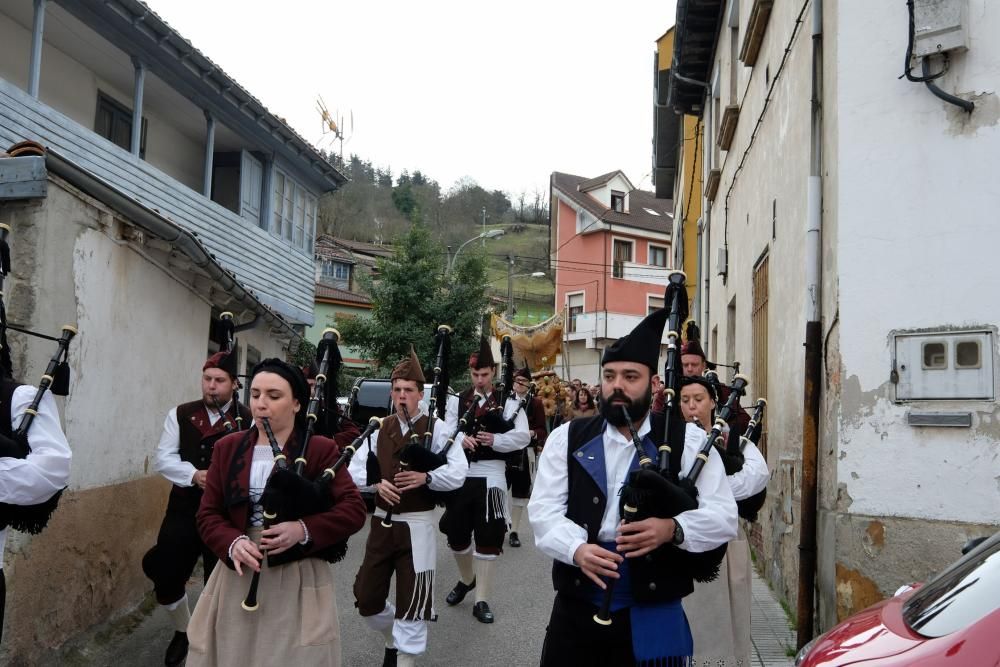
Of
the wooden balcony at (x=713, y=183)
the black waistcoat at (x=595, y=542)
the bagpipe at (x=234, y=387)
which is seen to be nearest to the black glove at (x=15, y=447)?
the bagpipe at (x=234, y=387)

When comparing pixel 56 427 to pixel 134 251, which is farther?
pixel 134 251

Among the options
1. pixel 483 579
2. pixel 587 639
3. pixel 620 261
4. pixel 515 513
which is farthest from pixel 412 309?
pixel 587 639

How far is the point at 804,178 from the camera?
23.1 ft

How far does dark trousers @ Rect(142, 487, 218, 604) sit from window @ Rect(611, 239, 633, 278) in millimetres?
35394

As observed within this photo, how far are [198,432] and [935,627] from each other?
4.81 metres

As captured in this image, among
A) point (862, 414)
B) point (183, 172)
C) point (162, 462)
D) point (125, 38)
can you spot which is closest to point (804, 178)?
point (862, 414)

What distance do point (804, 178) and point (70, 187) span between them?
17.1 ft

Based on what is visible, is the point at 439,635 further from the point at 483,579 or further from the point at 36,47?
the point at 36,47

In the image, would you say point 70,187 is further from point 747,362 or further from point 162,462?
point 747,362

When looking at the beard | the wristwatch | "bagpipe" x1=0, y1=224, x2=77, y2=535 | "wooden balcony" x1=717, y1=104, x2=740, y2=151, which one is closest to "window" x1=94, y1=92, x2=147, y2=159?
"wooden balcony" x1=717, y1=104, x2=740, y2=151

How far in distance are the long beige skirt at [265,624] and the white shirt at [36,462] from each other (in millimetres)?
838

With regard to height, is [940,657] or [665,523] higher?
[665,523]

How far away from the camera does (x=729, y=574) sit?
17.1 ft

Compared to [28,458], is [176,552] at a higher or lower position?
lower
